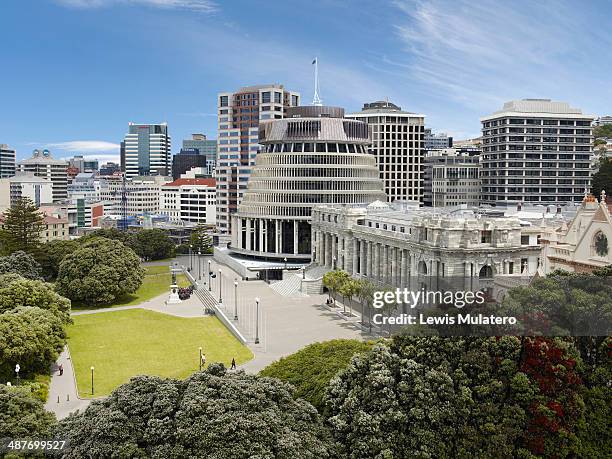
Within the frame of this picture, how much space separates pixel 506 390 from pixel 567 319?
6648 millimetres

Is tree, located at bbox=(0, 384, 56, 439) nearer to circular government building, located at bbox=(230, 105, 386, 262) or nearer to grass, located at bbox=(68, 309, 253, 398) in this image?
grass, located at bbox=(68, 309, 253, 398)

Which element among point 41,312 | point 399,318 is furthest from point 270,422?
point 41,312

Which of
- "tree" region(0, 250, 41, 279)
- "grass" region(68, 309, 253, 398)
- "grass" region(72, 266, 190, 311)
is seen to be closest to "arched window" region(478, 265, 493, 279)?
"grass" region(68, 309, 253, 398)

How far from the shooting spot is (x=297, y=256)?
137 m

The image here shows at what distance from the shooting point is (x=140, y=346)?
7769 centimetres

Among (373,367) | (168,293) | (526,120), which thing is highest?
(526,120)

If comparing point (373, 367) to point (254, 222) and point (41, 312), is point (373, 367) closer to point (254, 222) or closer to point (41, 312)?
point (41, 312)

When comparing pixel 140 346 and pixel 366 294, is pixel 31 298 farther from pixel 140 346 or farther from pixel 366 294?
pixel 366 294

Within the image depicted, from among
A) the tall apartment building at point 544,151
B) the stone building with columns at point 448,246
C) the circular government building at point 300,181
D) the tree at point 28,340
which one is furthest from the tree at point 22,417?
the tall apartment building at point 544,151

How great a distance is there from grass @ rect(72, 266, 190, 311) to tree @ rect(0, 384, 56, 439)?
199 feet

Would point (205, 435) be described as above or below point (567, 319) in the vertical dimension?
below

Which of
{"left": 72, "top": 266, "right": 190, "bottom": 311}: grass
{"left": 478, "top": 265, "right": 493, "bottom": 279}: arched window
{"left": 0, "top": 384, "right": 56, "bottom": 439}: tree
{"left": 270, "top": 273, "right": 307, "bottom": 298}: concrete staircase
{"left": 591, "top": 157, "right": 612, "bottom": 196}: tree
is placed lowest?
{"left": 72, "top": 266, "right": 190, "bottom": 311}: grass

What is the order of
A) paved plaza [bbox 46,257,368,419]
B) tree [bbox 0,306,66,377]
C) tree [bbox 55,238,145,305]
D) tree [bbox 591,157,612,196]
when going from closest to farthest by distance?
tree [bbox 0,306,66,377] → paved plaza [bbox 46,257,368,419] → tree [bbox 55,238,145,305] → tree [bbox 591,157,612,196]

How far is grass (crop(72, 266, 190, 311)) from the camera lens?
343ft
